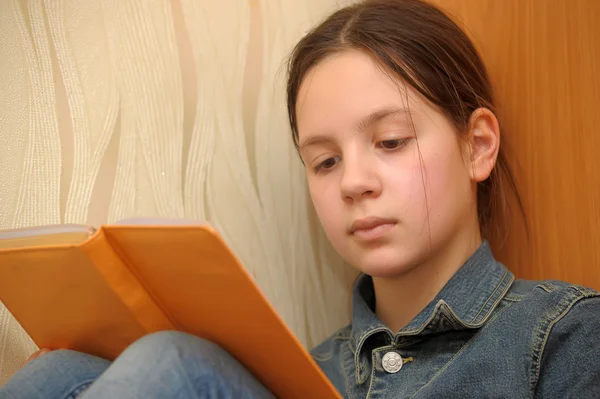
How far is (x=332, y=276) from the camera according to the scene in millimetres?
1067

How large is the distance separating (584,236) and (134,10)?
689 millimetres

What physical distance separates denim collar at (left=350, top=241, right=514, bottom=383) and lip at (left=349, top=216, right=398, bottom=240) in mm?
106

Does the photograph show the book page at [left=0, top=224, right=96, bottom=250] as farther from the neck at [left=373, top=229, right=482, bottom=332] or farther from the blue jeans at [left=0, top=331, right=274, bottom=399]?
the neck at [left=373, top=229, right=482, bottom=332]

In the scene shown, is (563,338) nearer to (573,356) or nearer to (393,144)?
(573,356)

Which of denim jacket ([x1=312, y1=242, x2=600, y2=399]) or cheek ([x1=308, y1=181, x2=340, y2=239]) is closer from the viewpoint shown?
denim jacket ([x1=312, y1=242, x2=600, y2=399])

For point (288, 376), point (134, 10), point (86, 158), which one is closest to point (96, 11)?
point (134, 10)

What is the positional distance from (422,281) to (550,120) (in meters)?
0.27

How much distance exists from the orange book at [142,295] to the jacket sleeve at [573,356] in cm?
23

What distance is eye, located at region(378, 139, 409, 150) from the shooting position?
78cm

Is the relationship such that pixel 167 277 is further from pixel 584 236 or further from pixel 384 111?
pixel 584 236

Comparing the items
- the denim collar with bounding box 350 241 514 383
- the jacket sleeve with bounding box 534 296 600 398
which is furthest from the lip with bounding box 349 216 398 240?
the jacket sleeve with bounding box 534 296 600 398

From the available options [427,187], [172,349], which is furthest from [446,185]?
[172,349]

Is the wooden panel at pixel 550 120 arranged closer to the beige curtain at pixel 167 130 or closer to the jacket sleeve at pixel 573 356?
the jacket sleeve at pixel 573 356

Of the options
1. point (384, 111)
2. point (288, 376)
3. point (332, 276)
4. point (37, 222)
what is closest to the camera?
point (288, 376)
